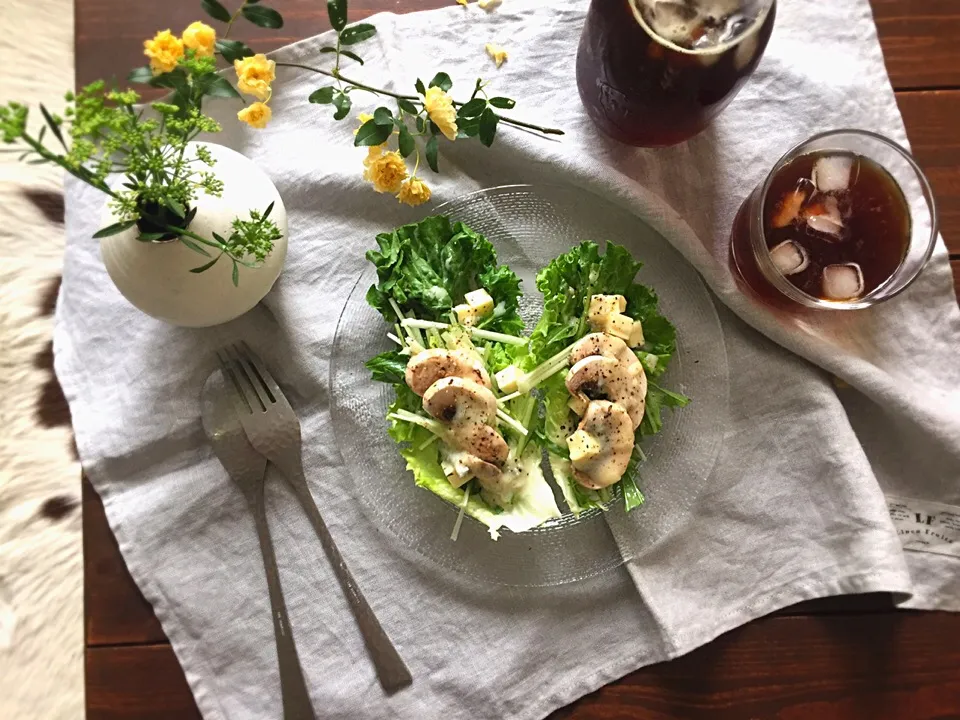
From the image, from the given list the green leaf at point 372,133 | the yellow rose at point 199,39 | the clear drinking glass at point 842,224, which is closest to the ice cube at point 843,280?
the clear drinking glass at point 842,224

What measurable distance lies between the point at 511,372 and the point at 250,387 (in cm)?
35

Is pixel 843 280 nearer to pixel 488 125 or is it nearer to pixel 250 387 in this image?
pixel 488 125

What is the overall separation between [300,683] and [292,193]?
26.0 inches

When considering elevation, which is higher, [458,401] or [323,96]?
[323,96]

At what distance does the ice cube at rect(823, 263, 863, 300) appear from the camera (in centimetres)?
96

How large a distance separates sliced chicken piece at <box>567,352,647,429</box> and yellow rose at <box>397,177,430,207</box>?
300mm

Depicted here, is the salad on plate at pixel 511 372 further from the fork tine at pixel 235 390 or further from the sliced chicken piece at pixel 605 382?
the fork tine at pixel 235 390

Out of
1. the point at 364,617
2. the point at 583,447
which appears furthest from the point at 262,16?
the point at 364,617

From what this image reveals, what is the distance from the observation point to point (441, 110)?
37.4 inches

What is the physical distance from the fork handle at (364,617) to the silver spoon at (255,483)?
54mm

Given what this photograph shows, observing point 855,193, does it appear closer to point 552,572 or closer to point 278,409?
point 552,572

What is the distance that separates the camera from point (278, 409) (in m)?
0.99

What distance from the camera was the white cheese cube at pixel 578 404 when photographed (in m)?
0.93

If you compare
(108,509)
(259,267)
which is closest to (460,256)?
(259,267)
